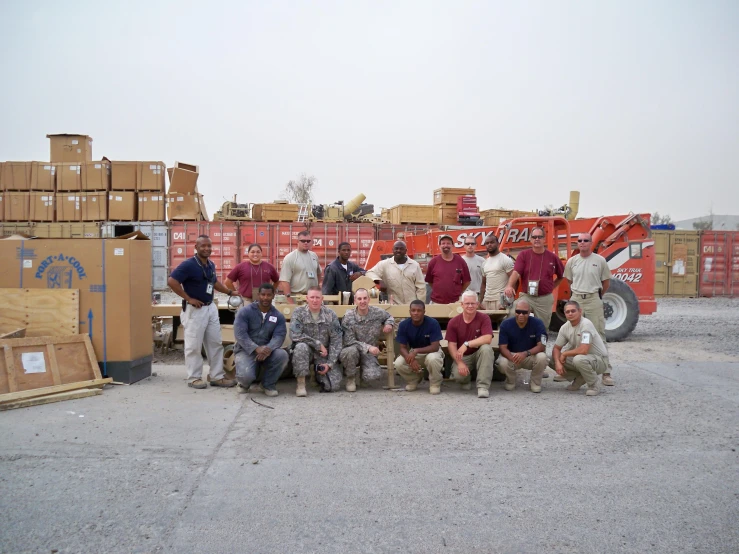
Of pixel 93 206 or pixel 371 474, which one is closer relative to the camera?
pixel 371 474

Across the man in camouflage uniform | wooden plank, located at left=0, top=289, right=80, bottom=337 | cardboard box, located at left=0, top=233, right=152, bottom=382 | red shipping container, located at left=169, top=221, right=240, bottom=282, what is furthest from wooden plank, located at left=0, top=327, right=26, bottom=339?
red shipping container, located at left=169, top=221, right=240, bottom=282

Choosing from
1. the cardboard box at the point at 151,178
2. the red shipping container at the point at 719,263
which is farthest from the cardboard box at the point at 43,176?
the red shipping container at the point at 719,263

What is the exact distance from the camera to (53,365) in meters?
5.99

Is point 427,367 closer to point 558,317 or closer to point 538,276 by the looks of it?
point 538,276

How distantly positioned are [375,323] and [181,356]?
12.7 feet

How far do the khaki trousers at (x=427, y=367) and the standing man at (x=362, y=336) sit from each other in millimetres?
278

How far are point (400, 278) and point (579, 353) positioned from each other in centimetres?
246

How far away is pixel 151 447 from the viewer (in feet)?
14.4

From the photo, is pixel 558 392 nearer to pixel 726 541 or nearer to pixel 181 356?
pixel 726 541

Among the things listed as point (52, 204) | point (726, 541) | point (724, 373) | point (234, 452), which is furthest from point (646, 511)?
point (52, 204)

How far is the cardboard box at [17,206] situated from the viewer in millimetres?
18703

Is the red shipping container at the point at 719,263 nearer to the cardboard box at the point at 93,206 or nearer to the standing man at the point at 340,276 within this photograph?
the standing man at the point at 340,276

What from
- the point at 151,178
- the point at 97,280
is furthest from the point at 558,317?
the point at 151,178

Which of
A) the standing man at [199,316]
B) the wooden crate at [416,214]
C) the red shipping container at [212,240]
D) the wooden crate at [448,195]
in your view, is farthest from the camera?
the wooden crate at [448,195]
